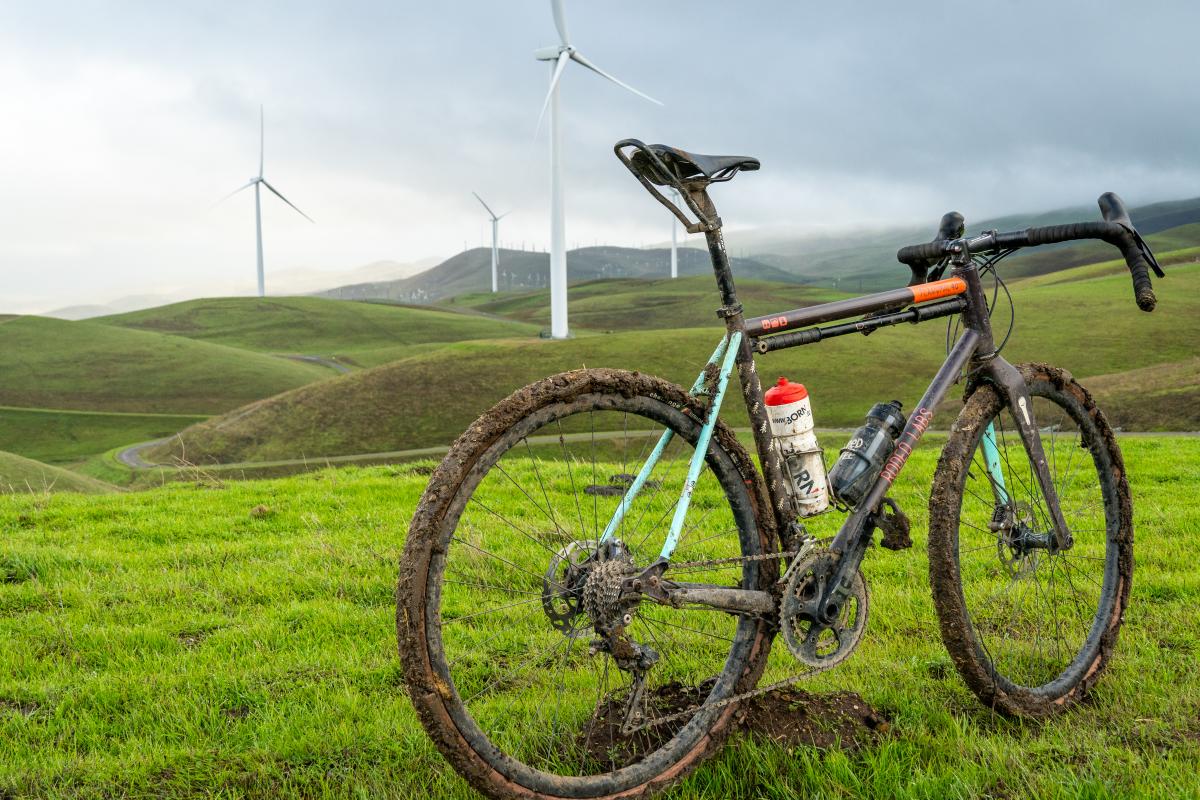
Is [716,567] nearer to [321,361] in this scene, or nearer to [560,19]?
[560,19]

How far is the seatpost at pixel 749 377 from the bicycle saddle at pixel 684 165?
1.8 inches

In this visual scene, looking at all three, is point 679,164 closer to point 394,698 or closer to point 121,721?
point 394,698

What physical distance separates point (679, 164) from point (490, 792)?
Answer: 227 cm

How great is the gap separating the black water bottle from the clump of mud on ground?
2.80ft

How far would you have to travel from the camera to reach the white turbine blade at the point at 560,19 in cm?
4728

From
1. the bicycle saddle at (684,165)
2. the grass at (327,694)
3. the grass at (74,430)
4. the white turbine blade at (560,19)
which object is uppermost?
the white turbine blade at (560,19)

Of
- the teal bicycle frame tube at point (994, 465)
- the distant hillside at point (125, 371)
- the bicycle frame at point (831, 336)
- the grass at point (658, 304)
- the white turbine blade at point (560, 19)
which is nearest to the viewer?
the bicycle frame at point (831, 336)

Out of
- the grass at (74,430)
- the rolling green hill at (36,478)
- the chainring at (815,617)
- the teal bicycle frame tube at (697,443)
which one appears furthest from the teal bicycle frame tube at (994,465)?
the grass at (74,430)

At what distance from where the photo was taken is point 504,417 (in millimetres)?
2766

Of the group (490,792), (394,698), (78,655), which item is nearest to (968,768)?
(490,792)

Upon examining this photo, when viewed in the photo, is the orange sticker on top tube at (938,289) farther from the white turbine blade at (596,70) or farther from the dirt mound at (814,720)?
the white turbine blade at (596,70)

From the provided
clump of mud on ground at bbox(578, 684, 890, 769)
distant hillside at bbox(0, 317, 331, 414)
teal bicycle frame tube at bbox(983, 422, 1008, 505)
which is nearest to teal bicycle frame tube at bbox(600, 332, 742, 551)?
clump of mud on ground at bbox(578, 684, 890, 769)

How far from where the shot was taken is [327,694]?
4.00 m

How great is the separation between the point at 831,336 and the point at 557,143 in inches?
2357
